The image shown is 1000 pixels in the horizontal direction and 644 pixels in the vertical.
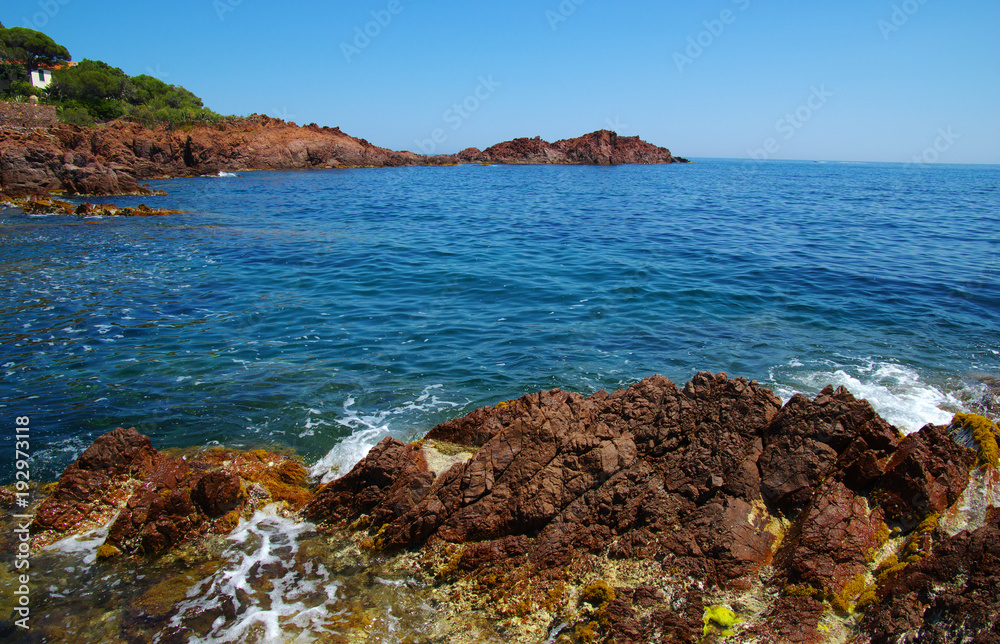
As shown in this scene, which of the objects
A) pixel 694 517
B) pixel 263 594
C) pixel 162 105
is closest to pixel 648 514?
pixel 694 517

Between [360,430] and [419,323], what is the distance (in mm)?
5276

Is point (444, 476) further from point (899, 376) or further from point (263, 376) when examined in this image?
point (899, 376)

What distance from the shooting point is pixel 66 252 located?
1988cm

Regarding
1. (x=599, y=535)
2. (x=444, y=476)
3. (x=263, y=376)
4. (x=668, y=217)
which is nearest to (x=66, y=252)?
(x=263, y=376)

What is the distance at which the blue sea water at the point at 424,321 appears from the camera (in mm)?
9141

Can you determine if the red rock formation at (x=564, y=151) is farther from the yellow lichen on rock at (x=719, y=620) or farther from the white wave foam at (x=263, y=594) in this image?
the yellow lichen on rock at (x=719, y=620)

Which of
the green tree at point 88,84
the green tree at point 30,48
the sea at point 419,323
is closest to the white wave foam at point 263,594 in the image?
the sea at point 419,323

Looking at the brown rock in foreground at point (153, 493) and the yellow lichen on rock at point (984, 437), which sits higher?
the yellow lichen on rock at point (984, 437)

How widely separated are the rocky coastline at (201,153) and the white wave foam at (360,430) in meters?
36.0

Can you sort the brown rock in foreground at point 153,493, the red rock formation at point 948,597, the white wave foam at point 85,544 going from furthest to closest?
1. the brown rock in foreground at point 153,493
2. the white wave foam at point 85,544
3. the red rock formation at point 948,597

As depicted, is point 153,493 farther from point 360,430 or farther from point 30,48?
point 30,48

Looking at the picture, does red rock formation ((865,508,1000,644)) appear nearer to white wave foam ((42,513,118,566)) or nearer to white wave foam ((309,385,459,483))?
white wave foam ((309,385,459,483))

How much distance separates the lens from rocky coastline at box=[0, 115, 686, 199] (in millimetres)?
33812

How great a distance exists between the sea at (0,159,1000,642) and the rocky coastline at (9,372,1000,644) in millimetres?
868
